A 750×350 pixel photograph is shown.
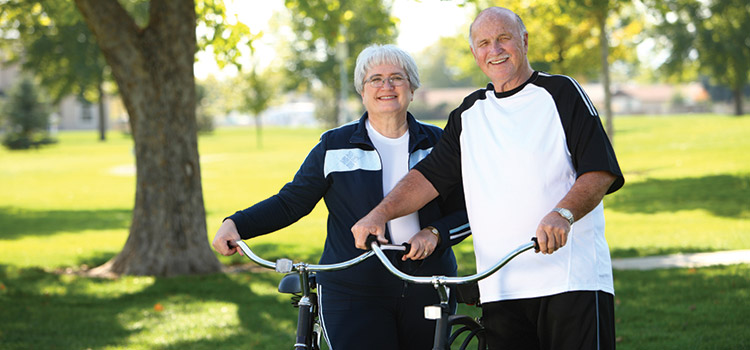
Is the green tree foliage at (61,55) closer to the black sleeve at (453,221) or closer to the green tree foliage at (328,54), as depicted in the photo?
the green tree foliage at (328,54)

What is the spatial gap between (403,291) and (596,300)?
84 cm

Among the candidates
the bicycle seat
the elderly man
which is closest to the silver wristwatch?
the elderly man

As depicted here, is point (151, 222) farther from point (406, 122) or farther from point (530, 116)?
point (530, 116)

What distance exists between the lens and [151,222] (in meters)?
11.0

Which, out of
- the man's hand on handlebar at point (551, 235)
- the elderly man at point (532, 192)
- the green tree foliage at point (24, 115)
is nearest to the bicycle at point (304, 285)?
the elderly man at point (532, 192)

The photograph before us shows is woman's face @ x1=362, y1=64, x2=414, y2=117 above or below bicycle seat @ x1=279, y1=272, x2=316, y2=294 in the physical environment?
above

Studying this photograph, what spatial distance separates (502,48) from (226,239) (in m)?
1.31

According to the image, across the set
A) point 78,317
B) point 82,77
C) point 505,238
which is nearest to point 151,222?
point 78,317

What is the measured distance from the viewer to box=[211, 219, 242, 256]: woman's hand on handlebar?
3434mm

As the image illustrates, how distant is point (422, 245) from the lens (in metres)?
3.42

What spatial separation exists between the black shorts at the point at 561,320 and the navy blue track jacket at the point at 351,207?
0.44 metres

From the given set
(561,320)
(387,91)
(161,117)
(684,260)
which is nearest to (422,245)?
(561,320)

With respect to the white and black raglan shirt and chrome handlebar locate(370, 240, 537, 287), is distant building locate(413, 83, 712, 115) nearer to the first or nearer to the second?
the white and black raglan shirt

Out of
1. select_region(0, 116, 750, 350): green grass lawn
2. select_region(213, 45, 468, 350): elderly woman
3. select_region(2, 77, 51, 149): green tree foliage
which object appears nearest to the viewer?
select_region(213, 45, 468, 350): elderly woman
